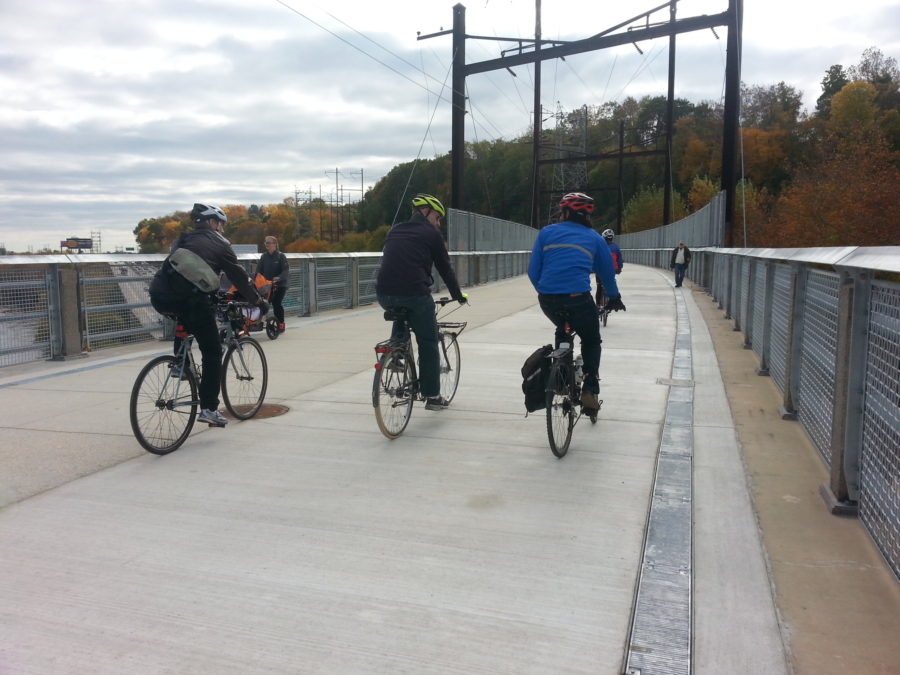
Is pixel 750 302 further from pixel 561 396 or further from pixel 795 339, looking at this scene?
pixel 561 396

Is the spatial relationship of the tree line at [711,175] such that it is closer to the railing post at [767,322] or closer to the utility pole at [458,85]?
the utility pole at [458,85]

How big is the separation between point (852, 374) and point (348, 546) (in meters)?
2.66

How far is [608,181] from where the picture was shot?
106m

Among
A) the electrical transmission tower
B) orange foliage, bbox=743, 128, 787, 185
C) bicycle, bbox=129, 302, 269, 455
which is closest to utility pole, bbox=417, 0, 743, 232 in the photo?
bicycle, bbox=129, 302, 269, 455

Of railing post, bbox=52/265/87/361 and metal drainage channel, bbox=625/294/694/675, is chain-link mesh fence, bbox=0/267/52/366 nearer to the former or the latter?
railing post, bbox=52/265/87/361

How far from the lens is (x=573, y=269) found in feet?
17.1

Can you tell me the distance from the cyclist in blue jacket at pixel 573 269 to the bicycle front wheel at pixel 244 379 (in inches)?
94.5

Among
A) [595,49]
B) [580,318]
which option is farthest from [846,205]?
[580,318]

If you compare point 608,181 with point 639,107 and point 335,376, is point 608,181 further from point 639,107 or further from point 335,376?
point 335,376

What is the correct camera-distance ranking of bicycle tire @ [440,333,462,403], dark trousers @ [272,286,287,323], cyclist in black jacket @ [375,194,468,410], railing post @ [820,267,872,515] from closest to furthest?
railing post @ [820,267,872,515] → cyclist in black jacket @ [375,194,468,410] → bicycle tire @ [440,333,462,403] → dark trousers @ [272,286,287,323]

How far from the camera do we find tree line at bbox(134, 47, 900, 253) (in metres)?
38.5

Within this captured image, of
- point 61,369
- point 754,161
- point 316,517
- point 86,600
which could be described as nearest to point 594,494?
point 316,517

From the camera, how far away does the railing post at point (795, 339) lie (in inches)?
229

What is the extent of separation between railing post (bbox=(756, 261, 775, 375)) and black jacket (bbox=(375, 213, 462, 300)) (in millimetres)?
3616
